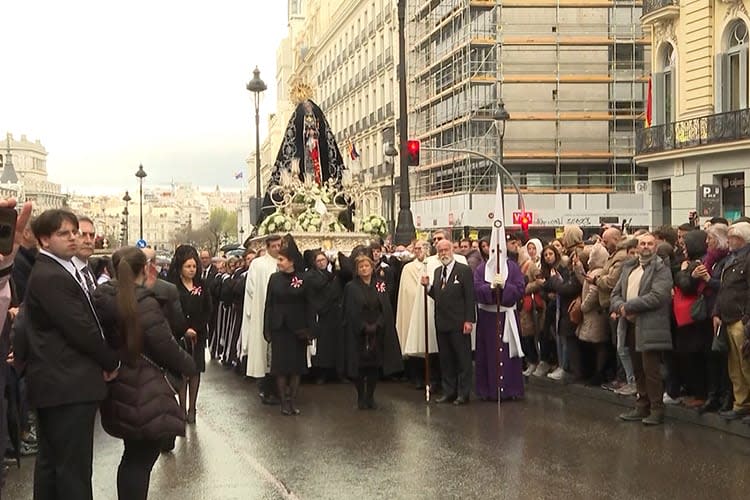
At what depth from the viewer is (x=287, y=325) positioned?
39.7 feet

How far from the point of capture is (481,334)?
42.7 feet

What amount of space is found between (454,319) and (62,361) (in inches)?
270

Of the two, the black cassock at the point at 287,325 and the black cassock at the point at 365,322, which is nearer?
the black cassock at the point at 365,322

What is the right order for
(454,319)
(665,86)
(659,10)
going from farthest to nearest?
1. (665,86)
2. (659,10)
3. (454,319)

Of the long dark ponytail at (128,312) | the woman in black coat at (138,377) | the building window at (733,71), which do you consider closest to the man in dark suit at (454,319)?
the woman in black coat at (138,377)

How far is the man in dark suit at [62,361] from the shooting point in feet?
20.2

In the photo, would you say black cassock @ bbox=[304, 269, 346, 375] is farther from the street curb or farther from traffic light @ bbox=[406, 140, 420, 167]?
traffic light @ bbox=[406, 140, 420, 167]

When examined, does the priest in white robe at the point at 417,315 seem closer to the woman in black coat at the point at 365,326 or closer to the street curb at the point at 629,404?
the woman in black coat at the point at 365,326

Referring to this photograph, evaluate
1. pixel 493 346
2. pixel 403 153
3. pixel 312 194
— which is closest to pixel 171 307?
pixel 493 346

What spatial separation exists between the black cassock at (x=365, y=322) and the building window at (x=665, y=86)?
21.3 m

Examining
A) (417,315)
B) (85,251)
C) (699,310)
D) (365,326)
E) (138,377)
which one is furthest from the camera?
(417,315)

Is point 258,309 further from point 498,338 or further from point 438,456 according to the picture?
point 438,456

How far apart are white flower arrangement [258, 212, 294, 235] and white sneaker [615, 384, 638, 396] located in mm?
6526

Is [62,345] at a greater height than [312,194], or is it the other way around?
[312,194]
